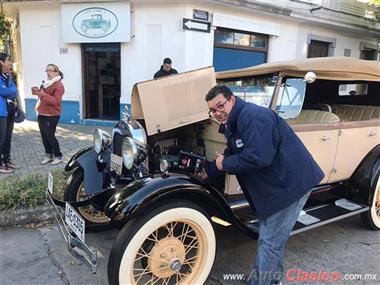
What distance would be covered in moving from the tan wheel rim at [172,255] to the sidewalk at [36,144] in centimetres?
323

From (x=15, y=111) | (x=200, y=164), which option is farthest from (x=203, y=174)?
(x=15, y=111)

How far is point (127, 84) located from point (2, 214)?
6170mm

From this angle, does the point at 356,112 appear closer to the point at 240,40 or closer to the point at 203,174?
the point at 203,174

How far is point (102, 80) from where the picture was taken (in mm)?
10242

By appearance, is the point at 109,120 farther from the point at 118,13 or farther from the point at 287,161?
the point at 287,161

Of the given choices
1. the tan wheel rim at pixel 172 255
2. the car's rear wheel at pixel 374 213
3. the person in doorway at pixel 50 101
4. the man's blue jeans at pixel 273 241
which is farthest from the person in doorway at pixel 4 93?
the car's rear wheel at pixel 374 213

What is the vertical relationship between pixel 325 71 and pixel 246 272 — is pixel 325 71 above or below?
above

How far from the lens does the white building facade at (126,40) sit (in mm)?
9141

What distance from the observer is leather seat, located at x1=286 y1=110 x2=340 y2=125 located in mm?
3799

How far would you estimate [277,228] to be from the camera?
2.65 metres

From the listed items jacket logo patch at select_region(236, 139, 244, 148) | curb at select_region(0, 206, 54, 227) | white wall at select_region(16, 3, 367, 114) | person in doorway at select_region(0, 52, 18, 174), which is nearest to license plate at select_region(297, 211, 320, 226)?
jacket logo patch at select_region(236, 139, 244, 148)

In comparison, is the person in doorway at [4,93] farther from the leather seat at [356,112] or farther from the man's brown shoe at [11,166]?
the leather seat at [356,112]

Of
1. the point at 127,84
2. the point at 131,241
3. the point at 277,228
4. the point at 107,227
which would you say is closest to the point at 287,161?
the point at 277,228

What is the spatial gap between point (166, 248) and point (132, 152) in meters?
0.79
